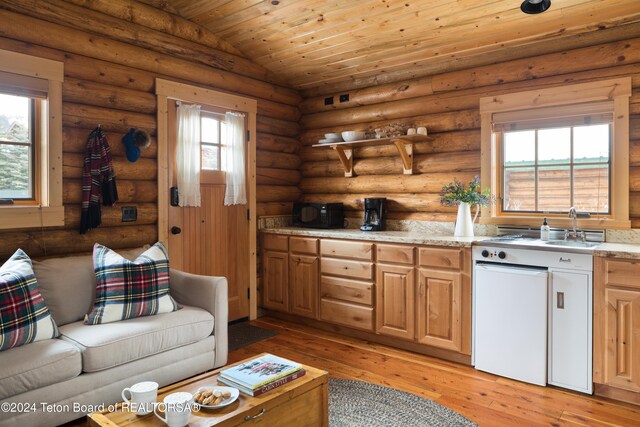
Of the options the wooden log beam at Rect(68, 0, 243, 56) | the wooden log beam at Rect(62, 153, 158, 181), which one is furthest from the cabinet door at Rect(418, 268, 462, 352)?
the wooden log beam at Rect(68, 0, 243, 56)

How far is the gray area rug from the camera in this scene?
2.47 meters

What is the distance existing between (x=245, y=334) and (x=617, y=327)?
114 inches

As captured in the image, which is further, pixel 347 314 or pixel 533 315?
pixel 347 314

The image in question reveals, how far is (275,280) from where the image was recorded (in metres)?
4.54

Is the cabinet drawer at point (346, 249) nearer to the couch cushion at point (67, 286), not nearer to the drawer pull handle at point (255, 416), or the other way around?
the couch cushion at point (67, 286)

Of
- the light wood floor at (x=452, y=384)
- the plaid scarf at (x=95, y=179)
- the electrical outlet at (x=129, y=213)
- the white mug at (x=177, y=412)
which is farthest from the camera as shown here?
the electrical outlet at (x=129, y=213)

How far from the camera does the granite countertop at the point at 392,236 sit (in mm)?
3355

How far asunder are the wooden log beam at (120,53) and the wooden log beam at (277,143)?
421 mm

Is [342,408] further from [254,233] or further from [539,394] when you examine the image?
[254,233]

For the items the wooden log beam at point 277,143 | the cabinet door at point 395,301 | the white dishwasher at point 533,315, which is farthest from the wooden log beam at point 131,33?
the white dishwasher at point 533,315

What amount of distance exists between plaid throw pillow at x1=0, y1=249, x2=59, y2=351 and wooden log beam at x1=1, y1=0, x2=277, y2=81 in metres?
1.73

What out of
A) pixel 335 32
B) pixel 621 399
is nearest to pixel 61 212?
pixel 335 32

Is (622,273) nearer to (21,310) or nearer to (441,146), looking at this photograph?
(441,146)

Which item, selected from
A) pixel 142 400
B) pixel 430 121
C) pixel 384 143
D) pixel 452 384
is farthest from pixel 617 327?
pixel 142 400
